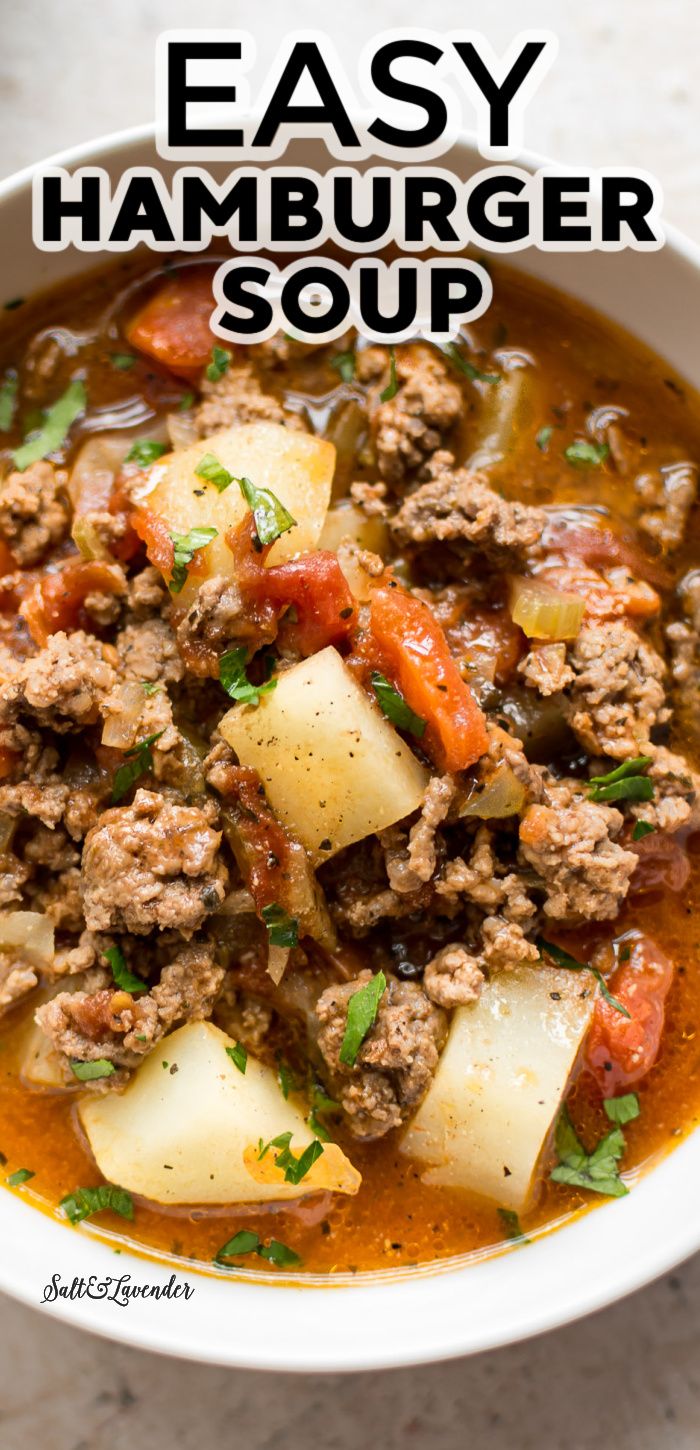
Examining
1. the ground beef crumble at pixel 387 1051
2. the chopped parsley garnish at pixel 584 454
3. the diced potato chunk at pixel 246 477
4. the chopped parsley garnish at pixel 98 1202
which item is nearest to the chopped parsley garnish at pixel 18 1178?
the chopped parsley garnish at pixel 98 1202

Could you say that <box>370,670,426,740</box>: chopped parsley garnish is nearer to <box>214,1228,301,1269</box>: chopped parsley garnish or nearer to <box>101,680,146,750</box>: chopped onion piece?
<box>101,680,146,750</box>: chopped onion piece

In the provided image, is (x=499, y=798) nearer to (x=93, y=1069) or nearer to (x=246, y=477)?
(x=246, y=477)

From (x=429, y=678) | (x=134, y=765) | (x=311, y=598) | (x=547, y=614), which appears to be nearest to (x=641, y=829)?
(x=547, y=614)

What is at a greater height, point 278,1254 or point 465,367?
point 465,367

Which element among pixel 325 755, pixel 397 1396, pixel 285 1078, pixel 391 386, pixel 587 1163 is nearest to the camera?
pixel 325 755

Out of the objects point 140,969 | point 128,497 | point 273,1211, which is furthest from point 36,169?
point 273,1211

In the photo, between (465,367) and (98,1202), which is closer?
(98,1202)
